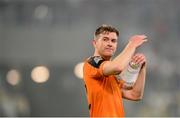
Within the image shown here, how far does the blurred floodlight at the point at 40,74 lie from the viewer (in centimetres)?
1134

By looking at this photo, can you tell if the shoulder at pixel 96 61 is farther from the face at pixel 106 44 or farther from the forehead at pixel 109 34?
the forehead at pixel 109 34

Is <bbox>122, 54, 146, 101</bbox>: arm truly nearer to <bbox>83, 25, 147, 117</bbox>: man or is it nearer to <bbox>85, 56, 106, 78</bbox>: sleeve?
<bbox>83, 25, 147, 117</bbox>: man

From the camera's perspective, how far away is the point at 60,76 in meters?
11.3

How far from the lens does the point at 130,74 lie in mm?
3545

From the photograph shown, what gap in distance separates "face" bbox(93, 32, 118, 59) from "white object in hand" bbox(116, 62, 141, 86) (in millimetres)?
207

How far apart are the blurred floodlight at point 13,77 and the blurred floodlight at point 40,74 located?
37cm

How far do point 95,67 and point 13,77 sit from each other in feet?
27.1

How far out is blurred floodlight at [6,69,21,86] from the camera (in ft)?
37.3

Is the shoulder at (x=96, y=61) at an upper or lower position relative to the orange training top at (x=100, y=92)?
upper

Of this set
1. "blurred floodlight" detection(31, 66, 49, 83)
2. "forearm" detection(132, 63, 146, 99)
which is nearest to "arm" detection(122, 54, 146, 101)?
"forearm" detection(132, 63, 146, 99)

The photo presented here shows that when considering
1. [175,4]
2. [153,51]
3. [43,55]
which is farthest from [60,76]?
[175,4]

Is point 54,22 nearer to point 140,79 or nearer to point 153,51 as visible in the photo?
point 153,51

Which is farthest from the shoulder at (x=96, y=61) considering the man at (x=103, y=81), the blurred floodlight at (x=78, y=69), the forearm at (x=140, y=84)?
the blurred floodlight at (x=78, y=69)

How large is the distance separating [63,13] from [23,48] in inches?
A: 52.5
